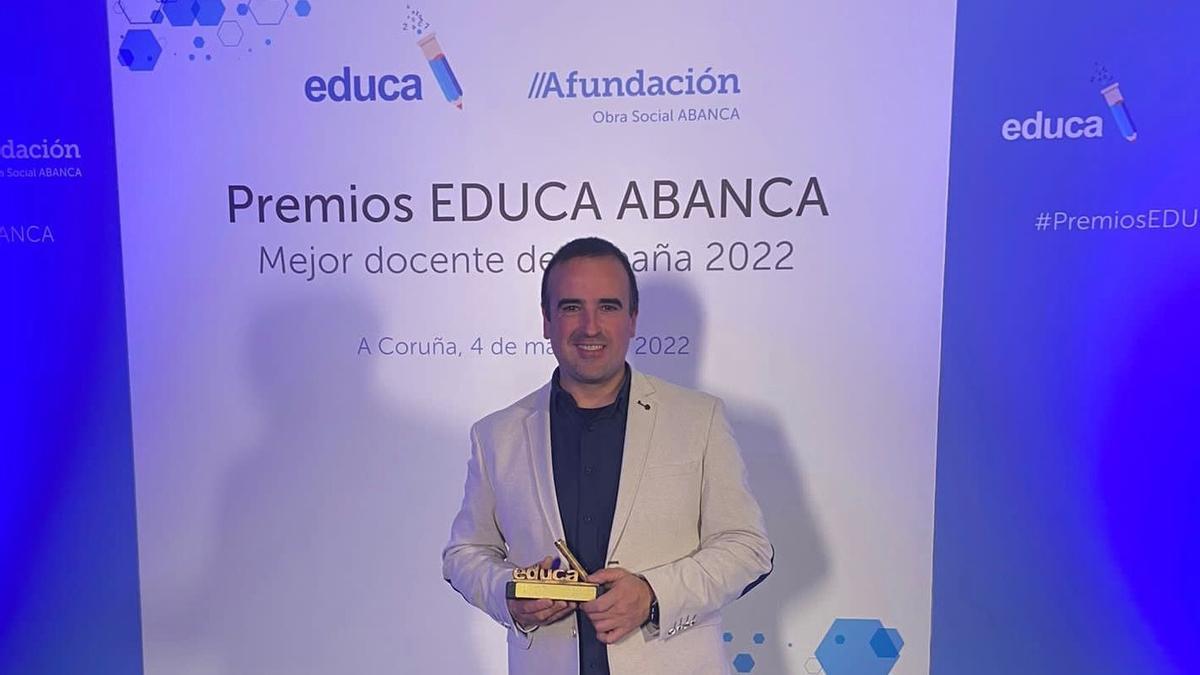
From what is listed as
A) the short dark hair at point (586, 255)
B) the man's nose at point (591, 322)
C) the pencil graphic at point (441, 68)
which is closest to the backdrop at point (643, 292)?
the pencil graphic at point (441, 68)

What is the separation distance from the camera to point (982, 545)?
2.76 m

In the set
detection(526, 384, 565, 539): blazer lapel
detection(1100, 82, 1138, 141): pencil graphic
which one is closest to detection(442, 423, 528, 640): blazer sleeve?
detection(526, 384, 565, 539): blazer lapel

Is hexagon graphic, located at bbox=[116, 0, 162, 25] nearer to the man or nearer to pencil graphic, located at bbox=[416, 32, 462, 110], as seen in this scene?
pencil graphic, located at bbox=[416, 32, 462, 110]

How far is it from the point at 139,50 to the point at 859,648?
3195 millimetres

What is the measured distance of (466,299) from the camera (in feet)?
9.08

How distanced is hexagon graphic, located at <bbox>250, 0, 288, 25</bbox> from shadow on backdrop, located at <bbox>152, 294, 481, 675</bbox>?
3.04 ft

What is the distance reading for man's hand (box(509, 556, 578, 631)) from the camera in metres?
1.74

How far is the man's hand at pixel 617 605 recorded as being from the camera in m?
1.74

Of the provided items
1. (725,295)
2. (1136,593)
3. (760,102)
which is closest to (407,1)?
(760,102)

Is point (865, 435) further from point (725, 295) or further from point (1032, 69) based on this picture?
point (1032, 69)

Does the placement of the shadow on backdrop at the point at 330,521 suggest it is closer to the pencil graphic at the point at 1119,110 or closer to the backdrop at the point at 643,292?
the backdrop at the point at 643,292

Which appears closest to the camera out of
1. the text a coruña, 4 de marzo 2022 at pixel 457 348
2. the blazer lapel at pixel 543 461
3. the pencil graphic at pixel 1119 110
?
the blazer lapel at pixel 543 461

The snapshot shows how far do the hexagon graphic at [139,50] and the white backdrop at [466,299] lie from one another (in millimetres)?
33

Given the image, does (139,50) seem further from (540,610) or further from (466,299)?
(540,610)
